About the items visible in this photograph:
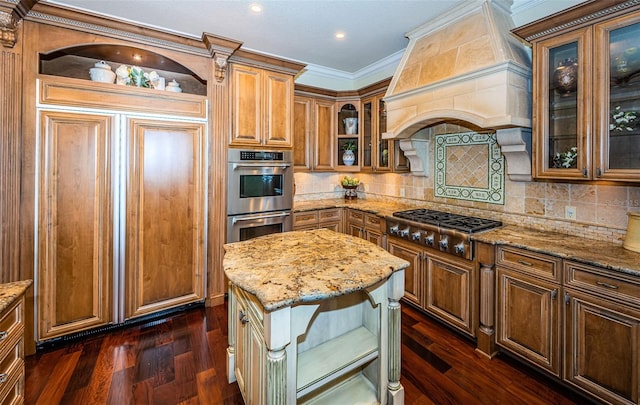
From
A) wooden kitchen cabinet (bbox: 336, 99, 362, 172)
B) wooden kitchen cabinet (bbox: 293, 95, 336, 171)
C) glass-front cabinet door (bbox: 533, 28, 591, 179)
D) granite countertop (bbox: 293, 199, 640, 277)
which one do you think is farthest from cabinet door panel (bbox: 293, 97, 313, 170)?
glass-front cabinet door (bbox: 533, 28, 591, 179)

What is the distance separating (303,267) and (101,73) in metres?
2.65

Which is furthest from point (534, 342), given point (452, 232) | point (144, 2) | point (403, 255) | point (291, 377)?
point (144, 2)

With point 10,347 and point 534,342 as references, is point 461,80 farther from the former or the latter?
point 10,347

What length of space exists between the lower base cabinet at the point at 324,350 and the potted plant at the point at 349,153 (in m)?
2.78

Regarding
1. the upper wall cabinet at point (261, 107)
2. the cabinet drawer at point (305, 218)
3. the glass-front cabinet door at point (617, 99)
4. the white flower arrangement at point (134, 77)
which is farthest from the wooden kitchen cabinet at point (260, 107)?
the glass-front cabinet door at point (617, 99)

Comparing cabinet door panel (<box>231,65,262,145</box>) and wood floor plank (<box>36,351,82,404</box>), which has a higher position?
cabinet door panel (<box>231,65,262,145</box>)

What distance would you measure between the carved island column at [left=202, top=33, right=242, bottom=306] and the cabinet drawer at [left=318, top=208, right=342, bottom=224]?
1.31 metres

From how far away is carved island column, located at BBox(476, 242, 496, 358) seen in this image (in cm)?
229

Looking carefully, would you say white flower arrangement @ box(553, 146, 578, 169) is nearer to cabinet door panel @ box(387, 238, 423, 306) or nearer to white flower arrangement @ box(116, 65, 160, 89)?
cabinet door panel @ box(387, 238, 423, 306)

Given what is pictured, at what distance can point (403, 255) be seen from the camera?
9.99 ft

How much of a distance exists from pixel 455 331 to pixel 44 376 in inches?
129

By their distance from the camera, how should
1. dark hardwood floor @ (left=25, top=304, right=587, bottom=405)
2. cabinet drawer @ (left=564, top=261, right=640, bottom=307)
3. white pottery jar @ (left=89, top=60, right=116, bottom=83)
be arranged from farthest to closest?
white pottery jar @ (left=89, top=60, right=116, bottom=83), dark hardwood floor @ (left=25, top=304, right=587, bottom=405), cabinet drawer @ (left=564, top=261, right=640, bottom=307)

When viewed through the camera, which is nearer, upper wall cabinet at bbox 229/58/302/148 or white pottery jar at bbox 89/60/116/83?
white pottery jar at bbox 89/60/116/83

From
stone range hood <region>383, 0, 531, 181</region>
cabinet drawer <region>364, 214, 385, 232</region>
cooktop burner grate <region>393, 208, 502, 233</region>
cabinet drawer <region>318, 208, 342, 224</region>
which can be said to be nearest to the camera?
stone range hood <region>383, 0, 531, 181</region>
